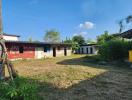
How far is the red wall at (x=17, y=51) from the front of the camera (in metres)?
29.0

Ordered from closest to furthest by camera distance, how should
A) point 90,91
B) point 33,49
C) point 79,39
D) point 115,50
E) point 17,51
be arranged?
point 90,91, point 115,50, point 17,51, point 33,49, point 79,39

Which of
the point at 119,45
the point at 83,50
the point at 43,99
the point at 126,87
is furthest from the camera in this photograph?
the point at 83,50

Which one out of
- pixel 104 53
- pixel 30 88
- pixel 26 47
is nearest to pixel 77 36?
pixel 26 47

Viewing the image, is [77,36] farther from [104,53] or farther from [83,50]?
[104,53]

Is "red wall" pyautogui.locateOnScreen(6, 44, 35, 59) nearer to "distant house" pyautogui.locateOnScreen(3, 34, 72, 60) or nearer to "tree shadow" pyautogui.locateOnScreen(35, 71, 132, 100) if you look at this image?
"distant house" pyautogui.locateOnScreen(3, 34, 72, 60)

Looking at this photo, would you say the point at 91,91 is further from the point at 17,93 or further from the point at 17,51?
the point at 17,51

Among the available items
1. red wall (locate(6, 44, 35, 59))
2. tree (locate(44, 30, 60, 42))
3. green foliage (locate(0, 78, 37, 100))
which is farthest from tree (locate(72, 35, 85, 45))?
green foliage (locate(0, 78, 37, 100))

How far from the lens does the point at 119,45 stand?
23.6 meters

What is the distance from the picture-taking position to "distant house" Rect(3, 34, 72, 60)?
29.3 metres

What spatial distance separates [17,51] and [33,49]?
3.46 metres

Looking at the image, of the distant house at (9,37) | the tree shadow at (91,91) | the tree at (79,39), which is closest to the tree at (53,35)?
the tree at (79,39)

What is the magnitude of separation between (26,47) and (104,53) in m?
13.1

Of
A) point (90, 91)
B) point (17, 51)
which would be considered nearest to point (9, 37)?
point (17, 51)

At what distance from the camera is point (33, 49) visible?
33125mm
